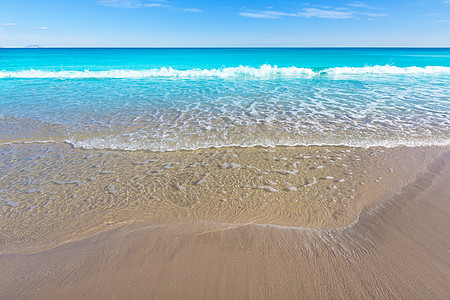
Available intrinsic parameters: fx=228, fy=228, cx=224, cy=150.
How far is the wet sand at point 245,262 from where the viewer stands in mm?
2631

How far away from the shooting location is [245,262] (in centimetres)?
298

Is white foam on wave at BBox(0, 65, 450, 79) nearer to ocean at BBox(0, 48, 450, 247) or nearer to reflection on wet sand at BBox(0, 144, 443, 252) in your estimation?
ocean at BBox(0, 48, 450, 247)

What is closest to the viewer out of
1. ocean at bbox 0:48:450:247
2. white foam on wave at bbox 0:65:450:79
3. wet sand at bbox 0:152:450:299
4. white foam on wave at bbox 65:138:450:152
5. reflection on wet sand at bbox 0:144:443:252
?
wet sand at bbox 0:152:450:299

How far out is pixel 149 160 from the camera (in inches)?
226

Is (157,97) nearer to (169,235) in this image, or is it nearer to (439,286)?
(169,235)

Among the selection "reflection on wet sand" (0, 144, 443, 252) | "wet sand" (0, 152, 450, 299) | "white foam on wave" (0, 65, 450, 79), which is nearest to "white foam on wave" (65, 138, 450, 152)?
"reflection on wet sand" (0, 144, 443, 252)

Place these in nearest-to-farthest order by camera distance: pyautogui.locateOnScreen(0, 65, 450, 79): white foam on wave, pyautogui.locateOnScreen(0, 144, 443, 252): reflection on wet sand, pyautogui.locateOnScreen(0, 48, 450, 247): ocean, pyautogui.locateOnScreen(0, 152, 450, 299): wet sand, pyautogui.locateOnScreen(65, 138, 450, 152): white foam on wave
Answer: pyautogui.locateOnScreen(0, 152, 450, 299): wet sand < pyautogui.locateOnScreen(0, 144, 443, 252): reflection on wet sand < pyautogui.locateOnScreen(0, 48, 450, 247): ocean < pyautogui.locateOnScreen(65, 138, 450, 152): white foam on wave < pyautogui.locateOnScreen(0, 65, 450, 79): white foam on wave

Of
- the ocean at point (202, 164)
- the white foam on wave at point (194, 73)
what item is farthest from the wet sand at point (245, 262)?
the white foam on wave at point (194, 73)

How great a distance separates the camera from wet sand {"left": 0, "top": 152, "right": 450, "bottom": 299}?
2.63 meters

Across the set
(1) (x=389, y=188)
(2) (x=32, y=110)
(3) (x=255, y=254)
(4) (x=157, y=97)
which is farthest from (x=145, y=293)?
(4) (x=157, y=97)

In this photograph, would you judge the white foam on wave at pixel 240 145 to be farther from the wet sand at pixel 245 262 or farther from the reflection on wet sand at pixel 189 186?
the wet sand at pixel 245 262

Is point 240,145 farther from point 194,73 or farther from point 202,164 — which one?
point 194,73

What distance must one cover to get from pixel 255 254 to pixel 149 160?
146 inches

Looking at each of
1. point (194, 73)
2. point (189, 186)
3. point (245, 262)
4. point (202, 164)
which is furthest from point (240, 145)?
point (194, 73)
